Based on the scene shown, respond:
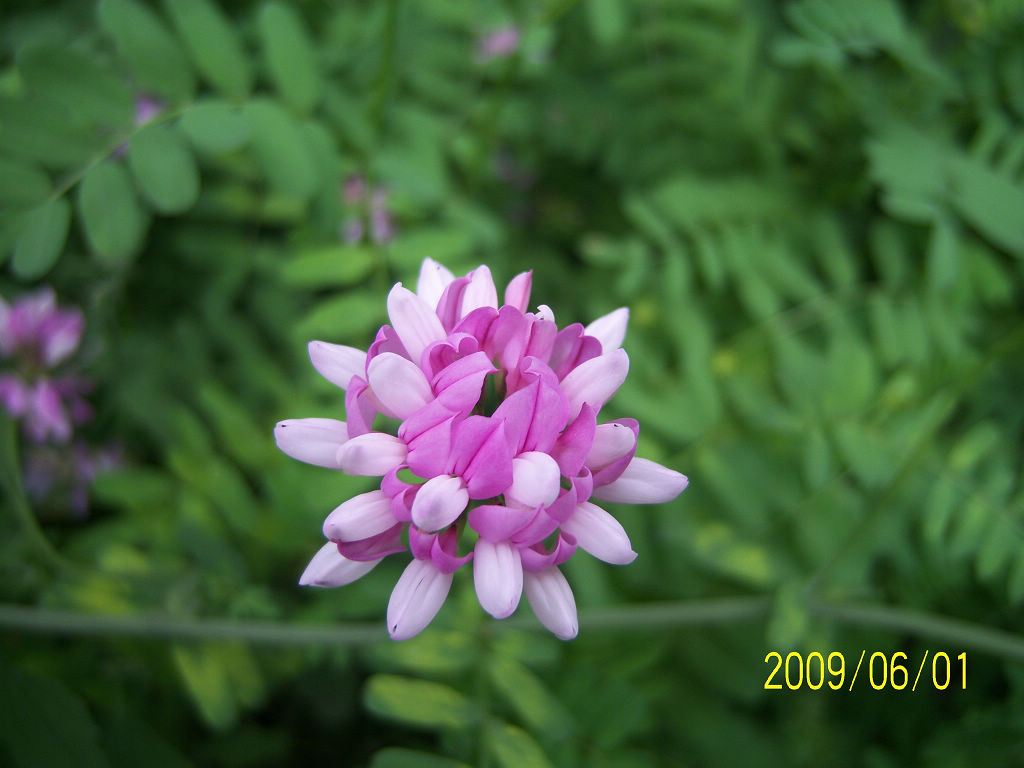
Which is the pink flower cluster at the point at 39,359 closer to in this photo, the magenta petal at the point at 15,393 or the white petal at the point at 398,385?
the magenta petal at the point at 15,393

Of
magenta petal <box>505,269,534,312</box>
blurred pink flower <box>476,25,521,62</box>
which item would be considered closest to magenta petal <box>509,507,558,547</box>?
magenta petal <box>505,269,534,312</box>

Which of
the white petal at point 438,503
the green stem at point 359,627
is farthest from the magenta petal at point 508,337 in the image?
the green stem at point 359,627

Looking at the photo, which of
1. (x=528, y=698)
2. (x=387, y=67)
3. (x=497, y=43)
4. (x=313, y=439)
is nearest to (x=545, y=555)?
(x=313, y=439)

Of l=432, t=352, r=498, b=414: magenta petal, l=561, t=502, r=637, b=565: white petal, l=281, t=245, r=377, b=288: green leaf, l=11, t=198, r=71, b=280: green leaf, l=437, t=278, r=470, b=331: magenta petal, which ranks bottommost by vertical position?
l=561, t=502, r=637, b=565: white petal

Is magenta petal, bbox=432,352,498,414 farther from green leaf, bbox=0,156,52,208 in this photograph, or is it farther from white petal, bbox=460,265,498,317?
green leaf, bbox=0,156,52,208

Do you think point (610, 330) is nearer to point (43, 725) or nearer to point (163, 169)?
point (163, 169)

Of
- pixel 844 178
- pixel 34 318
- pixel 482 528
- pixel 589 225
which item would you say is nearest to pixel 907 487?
pixel 844 178
